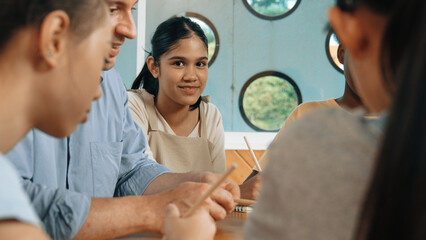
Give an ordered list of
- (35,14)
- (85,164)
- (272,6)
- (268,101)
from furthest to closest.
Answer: (272,6) → (268,101) → (85,164) → (35,14)

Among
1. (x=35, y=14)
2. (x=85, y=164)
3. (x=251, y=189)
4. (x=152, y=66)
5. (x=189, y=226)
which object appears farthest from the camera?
(x=152, y=66)

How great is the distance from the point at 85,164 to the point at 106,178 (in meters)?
0.09

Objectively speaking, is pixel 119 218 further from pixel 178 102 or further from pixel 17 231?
pixel 178 102

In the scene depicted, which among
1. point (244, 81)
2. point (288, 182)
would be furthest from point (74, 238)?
point (244, 81)

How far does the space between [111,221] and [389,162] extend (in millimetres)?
795

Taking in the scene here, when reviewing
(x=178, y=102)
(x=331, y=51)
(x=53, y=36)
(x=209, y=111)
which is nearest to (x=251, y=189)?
(x=178, y=102)

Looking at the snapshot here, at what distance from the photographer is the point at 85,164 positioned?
4.77ft

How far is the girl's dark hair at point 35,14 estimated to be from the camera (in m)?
0.69

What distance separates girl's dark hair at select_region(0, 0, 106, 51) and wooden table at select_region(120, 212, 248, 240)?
569 millimetres

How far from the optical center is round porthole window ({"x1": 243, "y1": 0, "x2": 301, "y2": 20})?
11.8 ft

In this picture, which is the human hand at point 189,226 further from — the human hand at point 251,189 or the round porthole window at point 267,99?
the round porthole window at point 267,99

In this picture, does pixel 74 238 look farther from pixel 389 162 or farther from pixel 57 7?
pixel 389 162

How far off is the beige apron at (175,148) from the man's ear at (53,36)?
69.0 inches

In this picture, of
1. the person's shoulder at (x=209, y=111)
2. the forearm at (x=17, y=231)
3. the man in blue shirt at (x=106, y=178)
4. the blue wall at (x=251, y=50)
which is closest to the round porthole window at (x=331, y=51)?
the blue wall at (x=251, y=50)
